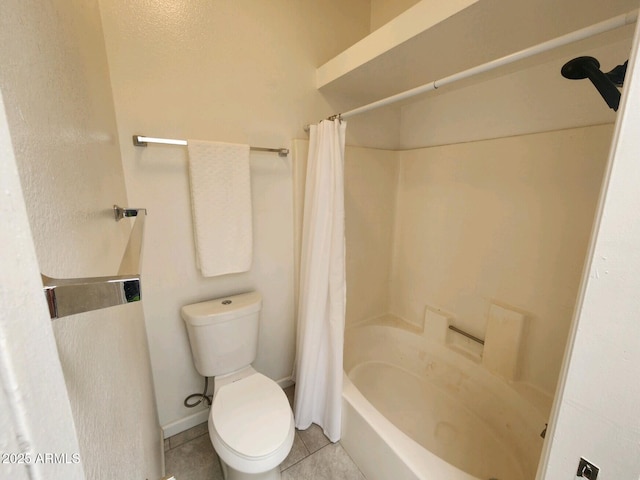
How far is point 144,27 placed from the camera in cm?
118

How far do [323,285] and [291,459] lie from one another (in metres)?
0.95

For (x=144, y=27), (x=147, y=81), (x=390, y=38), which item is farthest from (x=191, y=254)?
(x=390, y=38)

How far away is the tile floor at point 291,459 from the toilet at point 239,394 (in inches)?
3.6

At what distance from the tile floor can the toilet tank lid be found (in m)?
0.75

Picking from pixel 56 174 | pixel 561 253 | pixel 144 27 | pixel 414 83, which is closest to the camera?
pixel 56 174

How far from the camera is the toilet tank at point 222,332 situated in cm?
138

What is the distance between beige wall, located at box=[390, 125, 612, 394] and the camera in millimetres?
1284

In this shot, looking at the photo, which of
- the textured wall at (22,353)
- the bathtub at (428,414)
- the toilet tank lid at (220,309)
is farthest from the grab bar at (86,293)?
the bathtub at (428,414)

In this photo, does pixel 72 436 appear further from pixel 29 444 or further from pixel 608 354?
pixel 608 354

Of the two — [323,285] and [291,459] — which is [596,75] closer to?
[323,285]

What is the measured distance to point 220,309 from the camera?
1.42 metres

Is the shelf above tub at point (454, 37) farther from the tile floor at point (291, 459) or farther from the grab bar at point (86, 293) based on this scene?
the tile floor at point (291, 459)

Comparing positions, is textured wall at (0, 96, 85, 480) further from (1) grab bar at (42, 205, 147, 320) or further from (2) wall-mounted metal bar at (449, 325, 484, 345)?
(2) wall-mounted metal bar at (449, 325, 484, 345)

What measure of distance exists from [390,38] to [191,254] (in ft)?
4.68
